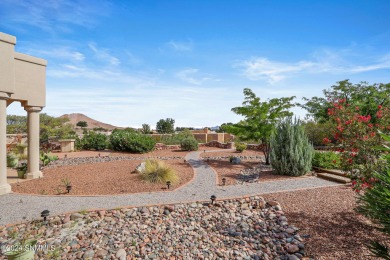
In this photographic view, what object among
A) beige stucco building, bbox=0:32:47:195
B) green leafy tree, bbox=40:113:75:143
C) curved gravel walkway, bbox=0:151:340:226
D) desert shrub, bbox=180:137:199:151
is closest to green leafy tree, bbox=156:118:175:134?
green leafy tree, bbox=40:113:75:143

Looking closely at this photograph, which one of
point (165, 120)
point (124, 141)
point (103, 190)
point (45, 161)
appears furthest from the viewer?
point (165, 120)

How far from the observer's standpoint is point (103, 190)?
23.3 feet

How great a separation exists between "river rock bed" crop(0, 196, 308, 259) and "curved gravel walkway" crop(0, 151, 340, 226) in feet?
1.42

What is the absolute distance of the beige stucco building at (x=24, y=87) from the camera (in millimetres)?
6898

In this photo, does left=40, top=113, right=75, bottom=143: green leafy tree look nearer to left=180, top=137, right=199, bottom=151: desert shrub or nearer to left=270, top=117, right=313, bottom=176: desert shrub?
left=180, top=137, right=199, bottom=151: desert shrub

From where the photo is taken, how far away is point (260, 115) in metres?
11.6

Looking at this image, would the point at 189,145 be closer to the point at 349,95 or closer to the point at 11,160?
the point at 11,160

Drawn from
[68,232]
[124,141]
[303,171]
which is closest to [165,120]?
[124,141]

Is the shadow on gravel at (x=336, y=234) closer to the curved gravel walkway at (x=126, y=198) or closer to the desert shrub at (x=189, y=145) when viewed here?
the curved gravel walkway at (x=126, y=198)

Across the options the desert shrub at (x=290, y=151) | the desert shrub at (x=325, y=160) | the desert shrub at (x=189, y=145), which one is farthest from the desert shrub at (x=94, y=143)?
the desert shrub at (x=325, y=160)

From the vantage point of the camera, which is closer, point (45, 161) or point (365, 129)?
point (365, 129)

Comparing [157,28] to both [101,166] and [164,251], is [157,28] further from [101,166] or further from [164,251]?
[164,251]

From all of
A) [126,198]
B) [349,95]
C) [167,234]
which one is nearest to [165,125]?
[349,95]

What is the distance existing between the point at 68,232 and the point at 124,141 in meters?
11.7
